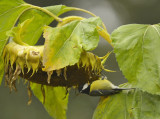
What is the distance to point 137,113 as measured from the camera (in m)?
0.88

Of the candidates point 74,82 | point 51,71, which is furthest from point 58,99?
point 51,71

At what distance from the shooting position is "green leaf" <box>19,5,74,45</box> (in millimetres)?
1044

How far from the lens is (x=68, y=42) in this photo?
2.68 feet

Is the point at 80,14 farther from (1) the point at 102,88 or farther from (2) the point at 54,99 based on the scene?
(1) the point at 102,88

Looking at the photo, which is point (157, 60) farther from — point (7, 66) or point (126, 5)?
point (126, 5)

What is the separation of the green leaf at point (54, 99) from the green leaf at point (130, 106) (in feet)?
0.54

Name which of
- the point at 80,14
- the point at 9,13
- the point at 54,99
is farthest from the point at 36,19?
the point at 80,14

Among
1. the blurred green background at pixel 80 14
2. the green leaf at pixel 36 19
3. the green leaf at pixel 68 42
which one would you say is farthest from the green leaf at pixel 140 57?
the blurred green background at pixel 80 14

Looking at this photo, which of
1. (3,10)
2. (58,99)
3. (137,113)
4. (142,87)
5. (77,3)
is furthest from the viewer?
(77,3)

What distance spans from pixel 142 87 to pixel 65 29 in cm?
21

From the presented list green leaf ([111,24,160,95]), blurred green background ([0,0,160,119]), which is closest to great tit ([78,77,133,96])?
green leaf ([111,24,160,95])

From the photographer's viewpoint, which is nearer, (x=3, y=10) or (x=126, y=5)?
(x=3, y=10)

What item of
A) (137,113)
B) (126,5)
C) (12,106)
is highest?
(137,113)

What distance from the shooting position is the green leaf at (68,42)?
30.8 inches
